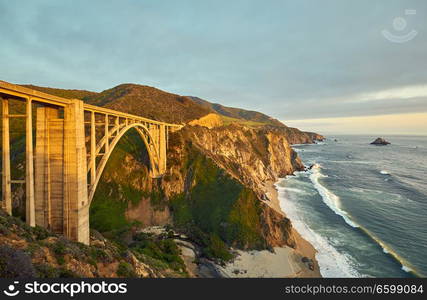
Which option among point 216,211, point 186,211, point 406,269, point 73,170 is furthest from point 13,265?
point 406,269

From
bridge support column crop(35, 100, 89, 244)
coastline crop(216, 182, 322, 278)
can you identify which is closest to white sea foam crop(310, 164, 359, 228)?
coastline crop(216, 182, 322, 278)

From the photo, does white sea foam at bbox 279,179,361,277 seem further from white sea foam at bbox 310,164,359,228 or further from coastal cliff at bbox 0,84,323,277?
white sea foam at bbox 310,164,359,228

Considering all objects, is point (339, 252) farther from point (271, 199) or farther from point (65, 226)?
point (65, 226)

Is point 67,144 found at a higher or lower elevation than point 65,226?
higher

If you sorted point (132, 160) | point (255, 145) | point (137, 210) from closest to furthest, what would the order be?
point (137, 210), point (132, 160), point (255, 145)

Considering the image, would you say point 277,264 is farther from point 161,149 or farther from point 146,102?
point 146,102

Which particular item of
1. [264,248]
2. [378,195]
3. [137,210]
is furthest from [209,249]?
[378,195]
